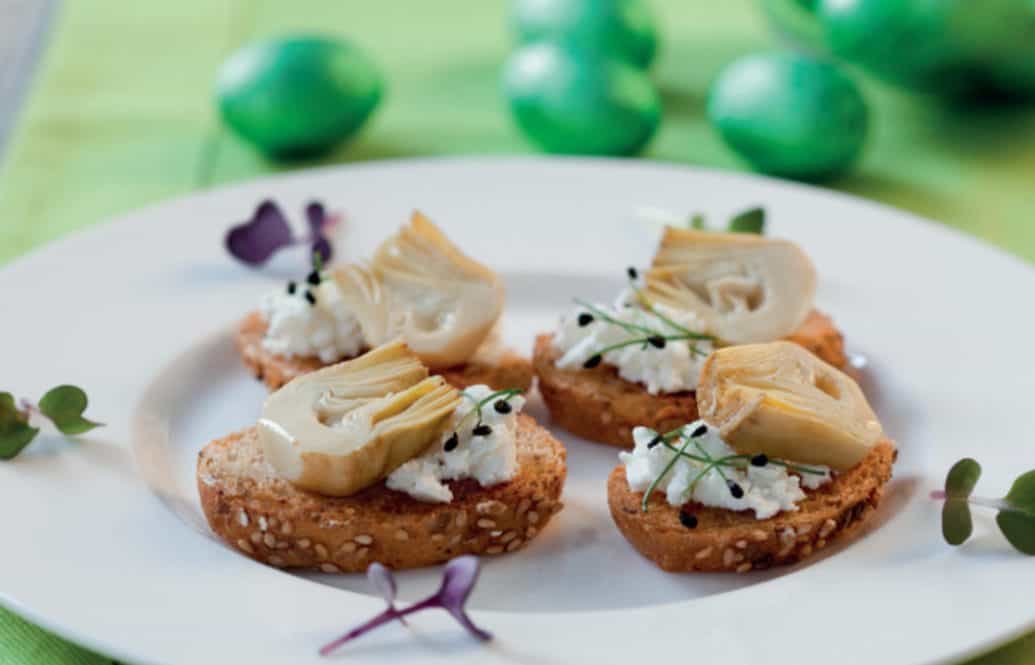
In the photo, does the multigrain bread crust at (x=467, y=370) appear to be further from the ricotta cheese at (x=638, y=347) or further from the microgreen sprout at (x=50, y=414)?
the microgreen sprout at (x=50, y=414)

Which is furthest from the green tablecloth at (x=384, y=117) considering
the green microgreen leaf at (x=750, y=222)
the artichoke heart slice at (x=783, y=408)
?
the artichoke heart slice at (x=783, y=408)

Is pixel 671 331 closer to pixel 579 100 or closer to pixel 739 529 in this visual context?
pixel 739 529

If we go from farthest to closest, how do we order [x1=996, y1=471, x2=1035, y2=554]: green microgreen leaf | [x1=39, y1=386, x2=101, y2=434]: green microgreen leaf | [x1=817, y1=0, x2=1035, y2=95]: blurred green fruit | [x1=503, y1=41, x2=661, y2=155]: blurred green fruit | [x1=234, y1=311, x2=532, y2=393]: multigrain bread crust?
[x1=817, y1=0, x2=1035, y2=95]: blurred green fruit, [x1=503, y1=41, x2=661, y2=155]: blurred green fruit, [x1=234, y1=311, x2=532, y2=393]: multigrain bread crust, [x1=39, y1=386, x2=101, y2=434]: green microgreen leaf, [x1=996, y1=471, x2=1035, y2=554]: green microgreen leaf

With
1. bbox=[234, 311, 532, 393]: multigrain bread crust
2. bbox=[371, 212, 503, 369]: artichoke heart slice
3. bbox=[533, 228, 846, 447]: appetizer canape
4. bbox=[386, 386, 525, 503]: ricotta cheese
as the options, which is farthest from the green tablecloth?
bbox=[386, 386, 525, 503]: ricotta cheese

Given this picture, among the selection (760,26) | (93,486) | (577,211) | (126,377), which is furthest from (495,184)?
(760,26)

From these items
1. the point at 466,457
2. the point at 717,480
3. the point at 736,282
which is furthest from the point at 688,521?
the point at 736,282

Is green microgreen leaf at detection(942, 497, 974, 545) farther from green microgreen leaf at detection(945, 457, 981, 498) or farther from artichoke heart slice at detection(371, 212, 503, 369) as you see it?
artichoke heart slice at detection(371, 212, 503, 369)
